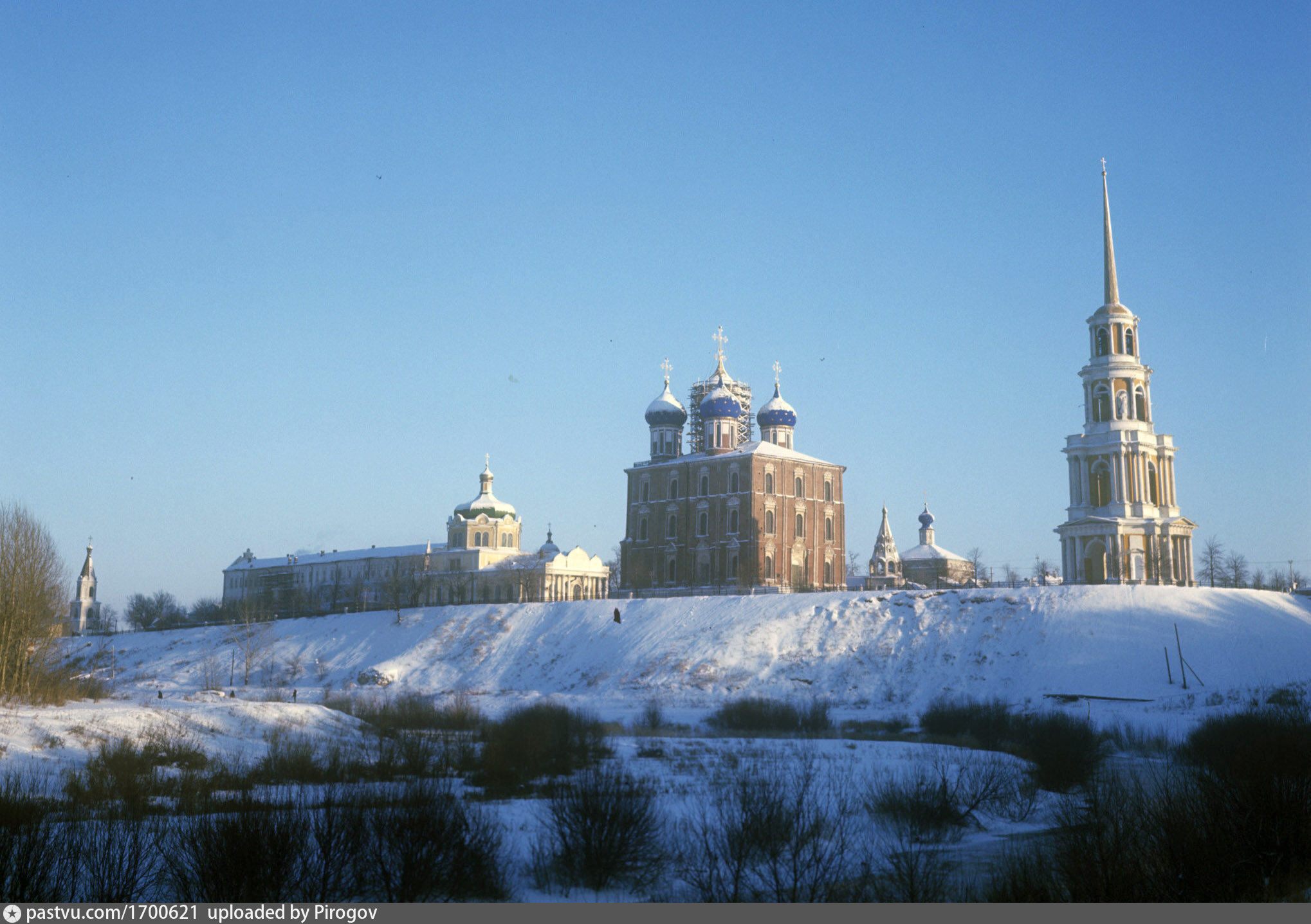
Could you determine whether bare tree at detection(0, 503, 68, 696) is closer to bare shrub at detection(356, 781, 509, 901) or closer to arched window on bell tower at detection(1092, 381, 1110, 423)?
A: bare shrub at detection(356, 781, 509, 901)

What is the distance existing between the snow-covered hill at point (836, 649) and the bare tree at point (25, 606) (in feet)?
55.3

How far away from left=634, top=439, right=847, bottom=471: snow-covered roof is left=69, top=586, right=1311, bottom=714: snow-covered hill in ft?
53.5

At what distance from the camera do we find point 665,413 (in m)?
86.0

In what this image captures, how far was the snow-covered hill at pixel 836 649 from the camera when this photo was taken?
157 feet

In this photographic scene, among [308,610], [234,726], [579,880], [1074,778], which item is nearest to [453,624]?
[308,610]

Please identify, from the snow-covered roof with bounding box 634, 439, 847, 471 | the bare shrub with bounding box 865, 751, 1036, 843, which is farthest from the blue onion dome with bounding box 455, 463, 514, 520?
the bare shrub with bounding box 865, 751, 1036, 843

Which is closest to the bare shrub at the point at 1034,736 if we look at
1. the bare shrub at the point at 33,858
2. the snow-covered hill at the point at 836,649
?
the snow-covered hill at the point at 836,649

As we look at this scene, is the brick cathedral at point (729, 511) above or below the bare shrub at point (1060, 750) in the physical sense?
above

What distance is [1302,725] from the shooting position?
25609 mm

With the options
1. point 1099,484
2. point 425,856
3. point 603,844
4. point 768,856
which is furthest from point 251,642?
point 768,856

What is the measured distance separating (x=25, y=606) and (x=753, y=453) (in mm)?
49017

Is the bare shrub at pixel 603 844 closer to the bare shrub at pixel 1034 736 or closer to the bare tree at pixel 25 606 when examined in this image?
the bare shrub at pixel 1034 736

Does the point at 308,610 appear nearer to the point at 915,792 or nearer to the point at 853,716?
the point at 853,716

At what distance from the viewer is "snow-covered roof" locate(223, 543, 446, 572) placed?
109 m
